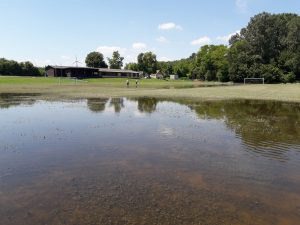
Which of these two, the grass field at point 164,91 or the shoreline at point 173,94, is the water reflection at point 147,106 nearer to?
the shoreline at point 173,94

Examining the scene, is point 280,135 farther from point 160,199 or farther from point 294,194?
point 160,199

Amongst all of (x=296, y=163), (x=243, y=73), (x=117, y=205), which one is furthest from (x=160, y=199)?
(x=243, y=73)

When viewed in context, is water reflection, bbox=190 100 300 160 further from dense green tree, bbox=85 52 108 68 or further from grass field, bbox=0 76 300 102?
dense green tree, bbox=85 52 108 68

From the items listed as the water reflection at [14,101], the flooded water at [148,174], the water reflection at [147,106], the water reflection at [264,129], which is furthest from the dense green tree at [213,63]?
the flooded water at [148,174]

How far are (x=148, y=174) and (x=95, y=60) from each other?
179655 millimetres

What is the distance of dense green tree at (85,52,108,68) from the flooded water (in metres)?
167

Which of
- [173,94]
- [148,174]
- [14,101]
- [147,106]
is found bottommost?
[148,174]

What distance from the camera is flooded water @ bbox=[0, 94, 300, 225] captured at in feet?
30.6

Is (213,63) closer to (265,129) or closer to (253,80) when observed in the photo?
(253,80)

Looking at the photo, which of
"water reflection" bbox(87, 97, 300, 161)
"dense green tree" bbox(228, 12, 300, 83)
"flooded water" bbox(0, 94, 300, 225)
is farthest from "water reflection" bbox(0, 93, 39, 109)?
"dense green tree" bbox(228, 12, 300, 83)

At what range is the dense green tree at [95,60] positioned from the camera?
18759 cm

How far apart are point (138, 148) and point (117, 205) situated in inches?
293

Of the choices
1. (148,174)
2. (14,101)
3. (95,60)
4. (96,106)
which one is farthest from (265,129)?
(95,60)

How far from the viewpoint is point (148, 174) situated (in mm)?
12812
